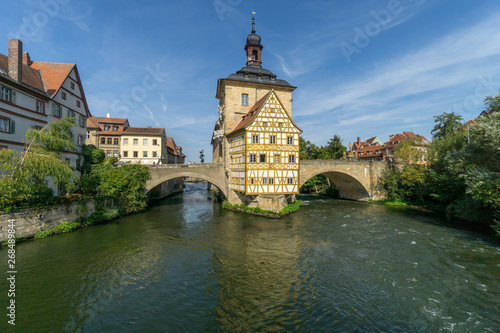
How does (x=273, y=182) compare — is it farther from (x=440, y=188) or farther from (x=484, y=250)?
(x=440, y=188)

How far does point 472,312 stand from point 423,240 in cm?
835

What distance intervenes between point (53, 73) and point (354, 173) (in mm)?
35170

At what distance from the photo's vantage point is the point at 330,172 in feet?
102

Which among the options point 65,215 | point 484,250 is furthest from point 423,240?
point 65,215

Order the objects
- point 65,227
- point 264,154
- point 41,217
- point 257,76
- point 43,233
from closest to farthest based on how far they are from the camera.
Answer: point 43,233 < point 41,217 < point 65,227 < point 264,154 < point 257,76

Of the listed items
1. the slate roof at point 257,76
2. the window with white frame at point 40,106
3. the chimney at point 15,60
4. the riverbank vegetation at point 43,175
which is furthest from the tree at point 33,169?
the slate roof at point 257,76

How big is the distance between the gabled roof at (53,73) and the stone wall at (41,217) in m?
10.4

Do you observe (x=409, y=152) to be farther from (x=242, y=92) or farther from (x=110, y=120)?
(x=110, y=120)

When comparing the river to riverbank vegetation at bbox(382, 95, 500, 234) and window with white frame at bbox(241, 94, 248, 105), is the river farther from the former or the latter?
window with white frame at bbox(241, 94, 248, 105)

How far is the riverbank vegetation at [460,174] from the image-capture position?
14.3 metres

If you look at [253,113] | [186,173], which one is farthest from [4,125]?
[253,113]

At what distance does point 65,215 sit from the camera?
51.8 ft

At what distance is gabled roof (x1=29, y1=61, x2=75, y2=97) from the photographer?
20203 mm

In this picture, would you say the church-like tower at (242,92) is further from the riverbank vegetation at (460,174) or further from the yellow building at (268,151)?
the riverbank vegetation at (460,174)
